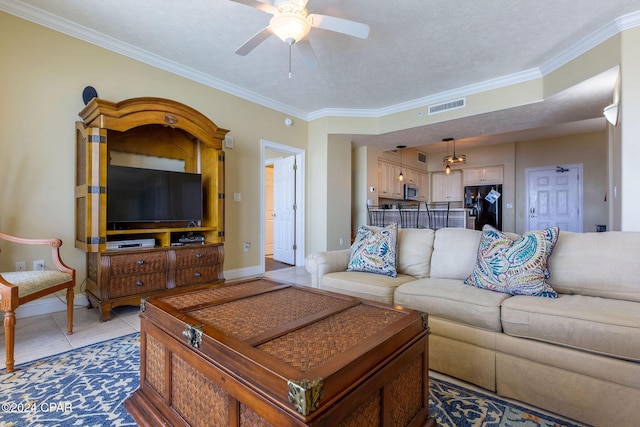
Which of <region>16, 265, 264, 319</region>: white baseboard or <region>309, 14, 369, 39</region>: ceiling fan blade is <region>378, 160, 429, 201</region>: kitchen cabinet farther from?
Answer: <region>16, 265, 264, 319</region>: white baseboard

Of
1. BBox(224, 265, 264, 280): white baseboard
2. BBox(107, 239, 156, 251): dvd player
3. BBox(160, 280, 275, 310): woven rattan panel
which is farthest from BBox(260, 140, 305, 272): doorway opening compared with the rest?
BBox(160, 280, 275, 310): woven rattan panel

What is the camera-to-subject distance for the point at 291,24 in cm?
221

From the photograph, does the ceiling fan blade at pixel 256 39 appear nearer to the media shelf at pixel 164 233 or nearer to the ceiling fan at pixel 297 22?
the ceiling fan at pixel 297 22

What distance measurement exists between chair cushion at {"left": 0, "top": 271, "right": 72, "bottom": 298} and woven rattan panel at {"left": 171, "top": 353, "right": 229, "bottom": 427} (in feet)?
5.12

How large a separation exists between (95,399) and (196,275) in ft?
5.52

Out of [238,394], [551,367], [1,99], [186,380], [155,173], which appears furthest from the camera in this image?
[155,173]

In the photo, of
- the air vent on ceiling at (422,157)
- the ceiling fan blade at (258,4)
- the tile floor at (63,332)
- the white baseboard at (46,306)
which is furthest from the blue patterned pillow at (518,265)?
the air vent on ceiling at (422,157)

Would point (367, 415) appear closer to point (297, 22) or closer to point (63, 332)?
point (297, 22)

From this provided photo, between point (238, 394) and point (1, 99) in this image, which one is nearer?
point (238, 394)

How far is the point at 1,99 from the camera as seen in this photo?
2.56 meters

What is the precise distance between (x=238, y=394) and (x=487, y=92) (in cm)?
476

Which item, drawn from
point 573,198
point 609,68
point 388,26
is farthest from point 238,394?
point 573,198

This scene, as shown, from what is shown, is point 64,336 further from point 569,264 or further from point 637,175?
point 637,175

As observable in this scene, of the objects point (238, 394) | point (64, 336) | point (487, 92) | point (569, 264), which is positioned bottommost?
point (64, 336)
